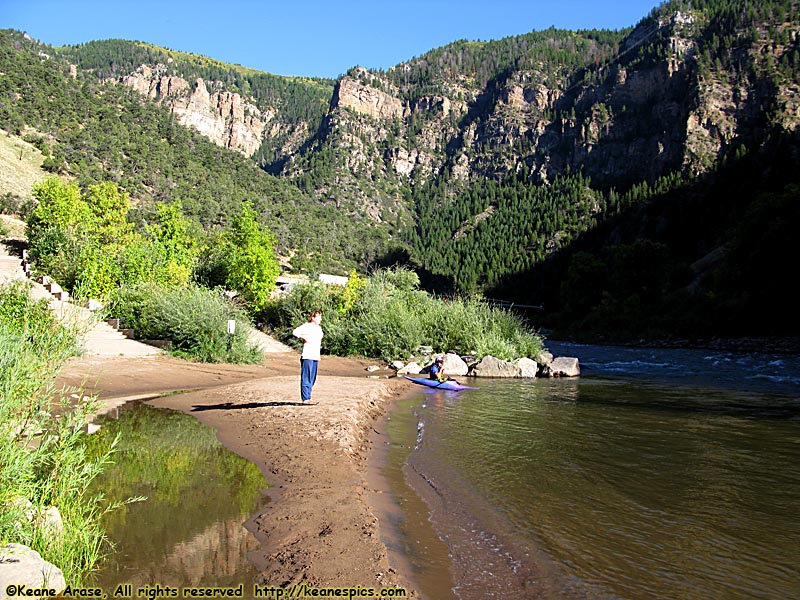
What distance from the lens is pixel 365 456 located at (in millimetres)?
9133

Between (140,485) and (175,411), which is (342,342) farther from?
(140,485)

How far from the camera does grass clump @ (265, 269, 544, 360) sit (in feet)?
89.4

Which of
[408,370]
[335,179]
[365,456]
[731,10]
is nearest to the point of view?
[365,456]

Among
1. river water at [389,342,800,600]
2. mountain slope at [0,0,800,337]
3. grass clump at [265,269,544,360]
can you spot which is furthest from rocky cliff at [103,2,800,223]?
river water at [389,342,800,600]

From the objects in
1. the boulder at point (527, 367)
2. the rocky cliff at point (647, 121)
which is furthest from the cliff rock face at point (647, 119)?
the boulder at point (527, 367)

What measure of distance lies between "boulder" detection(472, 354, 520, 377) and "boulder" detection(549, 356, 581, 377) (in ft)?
6.77

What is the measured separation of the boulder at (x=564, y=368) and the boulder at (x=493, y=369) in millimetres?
2062

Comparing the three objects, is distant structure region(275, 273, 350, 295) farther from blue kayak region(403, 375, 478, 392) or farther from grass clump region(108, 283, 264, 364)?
blue kayak region(403, 375, 478, 392)

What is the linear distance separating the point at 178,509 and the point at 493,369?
19.3 metres

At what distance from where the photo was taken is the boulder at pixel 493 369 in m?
24.0

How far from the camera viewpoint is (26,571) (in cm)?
399

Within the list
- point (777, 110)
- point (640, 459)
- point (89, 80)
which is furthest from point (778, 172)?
point (89, 80)

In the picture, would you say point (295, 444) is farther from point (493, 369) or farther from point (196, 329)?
point (493, 369)

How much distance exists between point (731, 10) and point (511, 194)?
76.8m
